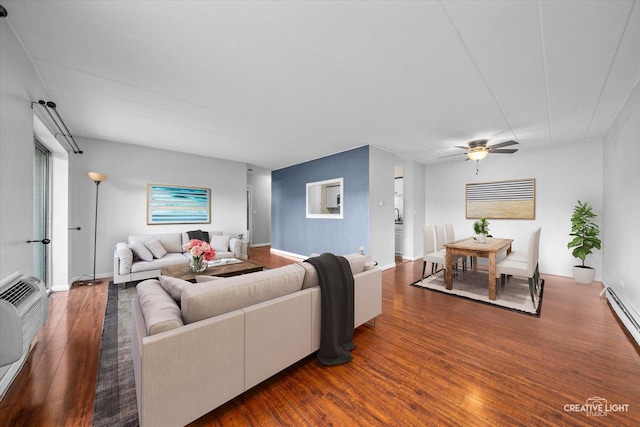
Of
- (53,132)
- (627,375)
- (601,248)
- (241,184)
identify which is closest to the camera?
(627,375)

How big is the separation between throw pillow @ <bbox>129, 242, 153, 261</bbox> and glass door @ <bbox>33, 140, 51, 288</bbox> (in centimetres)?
100

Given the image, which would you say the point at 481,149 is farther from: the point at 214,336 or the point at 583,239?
the point at 214,336

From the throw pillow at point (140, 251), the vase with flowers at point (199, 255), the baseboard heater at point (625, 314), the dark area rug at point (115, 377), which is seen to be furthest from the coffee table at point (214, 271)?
the baseboard heater at point (625, 314)

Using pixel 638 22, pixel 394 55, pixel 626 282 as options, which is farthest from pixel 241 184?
pixel 626 282

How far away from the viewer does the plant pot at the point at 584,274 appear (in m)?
4.07

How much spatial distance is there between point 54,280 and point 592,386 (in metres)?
6.26

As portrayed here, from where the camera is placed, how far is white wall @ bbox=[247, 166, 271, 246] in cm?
855

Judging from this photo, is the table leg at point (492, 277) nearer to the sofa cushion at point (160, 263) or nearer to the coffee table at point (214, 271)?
the coffee table at point (214, 271)

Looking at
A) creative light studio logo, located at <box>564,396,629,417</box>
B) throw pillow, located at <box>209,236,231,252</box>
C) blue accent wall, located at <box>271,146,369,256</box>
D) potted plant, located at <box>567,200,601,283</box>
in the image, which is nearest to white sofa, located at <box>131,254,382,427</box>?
creative light studio logo, located at <box>564,396,629,417</box>

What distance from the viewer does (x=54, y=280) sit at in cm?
365

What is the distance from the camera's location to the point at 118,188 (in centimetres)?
463

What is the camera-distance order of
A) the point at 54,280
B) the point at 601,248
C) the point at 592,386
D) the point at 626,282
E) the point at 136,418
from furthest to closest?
the point at 601,248
the point at 54,280
the point at 626,282
the point at 592,386
the point at 136,418

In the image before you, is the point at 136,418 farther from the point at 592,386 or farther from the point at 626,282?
the point at 626,282

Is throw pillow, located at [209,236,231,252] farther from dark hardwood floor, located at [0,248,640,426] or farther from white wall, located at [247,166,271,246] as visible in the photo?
white wall, located at [247,166,271,246]
